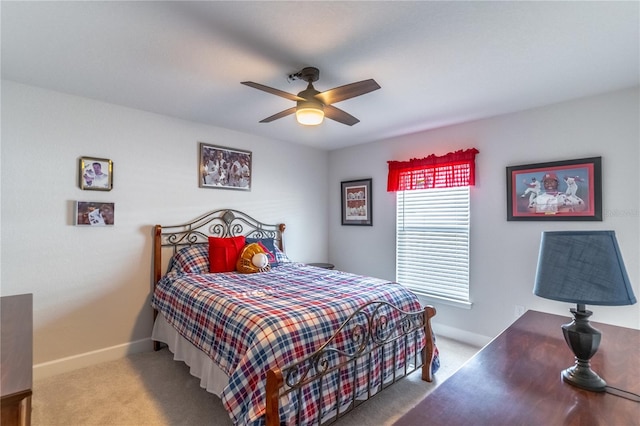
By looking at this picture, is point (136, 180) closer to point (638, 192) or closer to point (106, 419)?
point (106, 419)

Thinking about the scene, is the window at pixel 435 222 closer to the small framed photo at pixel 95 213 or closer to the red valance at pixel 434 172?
the red valance at pixel 434 172

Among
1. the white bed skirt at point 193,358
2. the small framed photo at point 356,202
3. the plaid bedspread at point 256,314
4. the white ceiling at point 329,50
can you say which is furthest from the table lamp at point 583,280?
the small framed photo at point 356,202

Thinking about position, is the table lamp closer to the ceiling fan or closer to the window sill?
the ceiling fan

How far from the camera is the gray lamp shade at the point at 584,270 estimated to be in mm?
1042

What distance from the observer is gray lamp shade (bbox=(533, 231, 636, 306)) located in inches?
41.0

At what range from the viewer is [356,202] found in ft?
15.0

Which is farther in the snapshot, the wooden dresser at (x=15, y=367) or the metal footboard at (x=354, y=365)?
the metal footboard at (x=354, y=365)

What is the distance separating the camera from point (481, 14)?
5.56ft

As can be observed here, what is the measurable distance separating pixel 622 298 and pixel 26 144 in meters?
3.95

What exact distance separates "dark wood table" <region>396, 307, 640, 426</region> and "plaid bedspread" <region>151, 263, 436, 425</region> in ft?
2.83

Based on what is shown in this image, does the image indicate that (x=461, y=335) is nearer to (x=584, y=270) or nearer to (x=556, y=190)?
(x=556, y=190)

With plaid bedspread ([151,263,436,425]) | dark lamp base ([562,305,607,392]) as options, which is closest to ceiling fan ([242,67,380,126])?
plaid bedspread ([151,263,436,425])

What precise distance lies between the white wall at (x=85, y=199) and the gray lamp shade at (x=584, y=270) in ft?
11.1

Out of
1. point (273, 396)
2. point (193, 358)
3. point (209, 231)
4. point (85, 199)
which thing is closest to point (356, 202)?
point (209, 231)
